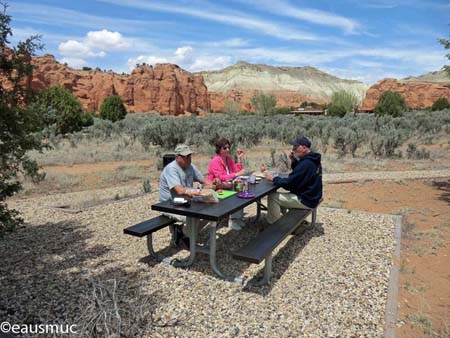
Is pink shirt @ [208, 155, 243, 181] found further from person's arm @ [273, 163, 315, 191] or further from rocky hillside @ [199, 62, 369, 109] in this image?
rocky hillside @ [199, 62, 369, 109]

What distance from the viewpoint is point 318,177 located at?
201 inches

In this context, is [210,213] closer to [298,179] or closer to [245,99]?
[298,179]

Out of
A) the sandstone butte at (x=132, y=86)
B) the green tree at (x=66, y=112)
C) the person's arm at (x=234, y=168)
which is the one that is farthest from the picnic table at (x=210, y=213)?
the sandstone butte at (x=132, y=86)

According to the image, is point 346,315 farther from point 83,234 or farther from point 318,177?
point 83,234

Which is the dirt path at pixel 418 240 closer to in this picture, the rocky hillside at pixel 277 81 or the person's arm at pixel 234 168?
the person's arm at pixel 234 168

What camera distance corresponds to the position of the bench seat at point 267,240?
11.1 feet

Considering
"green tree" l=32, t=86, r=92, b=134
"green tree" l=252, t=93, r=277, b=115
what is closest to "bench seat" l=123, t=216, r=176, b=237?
"green tree" l=32, t=86, r=92, b=134

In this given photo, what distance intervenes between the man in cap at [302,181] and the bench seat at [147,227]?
1646 millimetres

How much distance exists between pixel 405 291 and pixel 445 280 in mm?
633

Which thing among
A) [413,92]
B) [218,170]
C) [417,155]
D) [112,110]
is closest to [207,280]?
[218,170]

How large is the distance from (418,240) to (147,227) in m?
3.96

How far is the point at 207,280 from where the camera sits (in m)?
3.96

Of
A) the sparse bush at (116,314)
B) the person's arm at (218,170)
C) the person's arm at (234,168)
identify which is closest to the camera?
the sparse bush at (116,314)

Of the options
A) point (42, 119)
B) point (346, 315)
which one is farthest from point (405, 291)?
point (42, 119)
